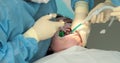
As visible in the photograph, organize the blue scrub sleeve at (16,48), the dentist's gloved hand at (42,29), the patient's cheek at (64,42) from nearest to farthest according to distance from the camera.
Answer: the blue scrub sleeve at (16,48), the dentist's gloved hand at (42,29), the patient's cheek at (64,42)

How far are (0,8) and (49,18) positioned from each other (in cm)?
28

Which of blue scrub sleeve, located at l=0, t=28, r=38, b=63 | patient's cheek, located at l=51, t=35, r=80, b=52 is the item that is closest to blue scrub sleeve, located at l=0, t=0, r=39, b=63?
blue scrub sleeve, located at l=0, t=28, r=38, b=63

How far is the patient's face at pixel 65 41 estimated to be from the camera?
1.42 meters

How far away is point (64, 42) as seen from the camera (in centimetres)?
143

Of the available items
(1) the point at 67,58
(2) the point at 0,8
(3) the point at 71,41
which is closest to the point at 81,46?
(3) the point at 71,41

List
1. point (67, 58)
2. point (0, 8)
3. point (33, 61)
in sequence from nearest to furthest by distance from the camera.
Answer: point (0, 8), point (67, 58), point (33, 61)

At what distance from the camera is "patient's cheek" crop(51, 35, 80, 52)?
142 centimetres

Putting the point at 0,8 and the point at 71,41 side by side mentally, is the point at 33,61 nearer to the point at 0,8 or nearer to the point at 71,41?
the point at 71,41

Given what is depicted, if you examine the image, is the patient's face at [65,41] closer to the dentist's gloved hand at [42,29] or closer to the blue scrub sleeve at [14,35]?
the dentist's gloved hand at [42,29]

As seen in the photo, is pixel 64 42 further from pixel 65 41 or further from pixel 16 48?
pixel 16 48

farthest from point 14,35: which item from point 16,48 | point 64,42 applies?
point 64,42

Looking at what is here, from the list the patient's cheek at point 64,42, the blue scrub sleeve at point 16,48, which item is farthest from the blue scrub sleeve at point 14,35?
the patient's cheek at point 64,42

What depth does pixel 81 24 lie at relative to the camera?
1415 mm

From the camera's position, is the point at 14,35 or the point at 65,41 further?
the point at 65,41
